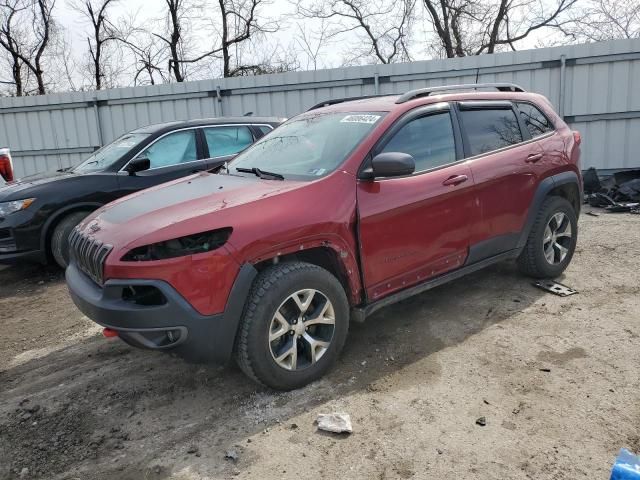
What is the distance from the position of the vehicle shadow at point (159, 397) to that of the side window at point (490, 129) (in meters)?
1.34

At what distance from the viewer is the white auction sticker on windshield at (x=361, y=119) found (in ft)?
12.3

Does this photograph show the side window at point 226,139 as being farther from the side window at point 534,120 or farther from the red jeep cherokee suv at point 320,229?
the side window at point 534,120

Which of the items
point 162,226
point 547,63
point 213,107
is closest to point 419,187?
point 162,226

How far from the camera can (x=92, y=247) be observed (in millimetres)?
3123

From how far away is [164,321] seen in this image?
109 inches

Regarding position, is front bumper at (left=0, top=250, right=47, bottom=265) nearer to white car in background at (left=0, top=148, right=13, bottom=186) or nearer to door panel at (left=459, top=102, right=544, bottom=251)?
white car in background at (left=0, top=148, right=13, bottom=186)

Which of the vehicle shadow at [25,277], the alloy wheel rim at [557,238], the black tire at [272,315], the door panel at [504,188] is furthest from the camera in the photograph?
the vehicle shadow at [25,277]

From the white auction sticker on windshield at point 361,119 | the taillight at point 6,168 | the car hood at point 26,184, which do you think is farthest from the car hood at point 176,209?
the taillight at point 6,168

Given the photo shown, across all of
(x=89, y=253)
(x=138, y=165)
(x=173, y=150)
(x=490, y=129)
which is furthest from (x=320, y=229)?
(x=173, y=150)

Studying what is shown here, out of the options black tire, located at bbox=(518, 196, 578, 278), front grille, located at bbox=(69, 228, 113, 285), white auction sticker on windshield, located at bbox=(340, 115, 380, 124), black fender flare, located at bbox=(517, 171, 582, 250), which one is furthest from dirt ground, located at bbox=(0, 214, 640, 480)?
white auction sticker on windshield, located at bbox=(340, 115, 380, 124)

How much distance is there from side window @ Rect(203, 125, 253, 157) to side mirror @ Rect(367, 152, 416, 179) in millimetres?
3649

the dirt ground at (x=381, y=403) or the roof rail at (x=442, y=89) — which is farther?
the roof rail at (x=442, y=89)

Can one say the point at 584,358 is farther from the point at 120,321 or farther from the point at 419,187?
the point at 120,321

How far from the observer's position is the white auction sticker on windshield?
147 inches
